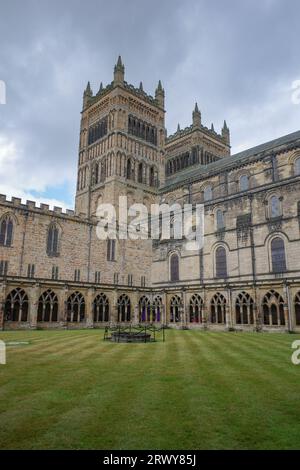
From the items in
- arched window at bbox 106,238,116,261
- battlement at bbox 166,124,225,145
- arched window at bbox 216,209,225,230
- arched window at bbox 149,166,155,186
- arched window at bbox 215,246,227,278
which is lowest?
arched window at bbox 215,246,227,278

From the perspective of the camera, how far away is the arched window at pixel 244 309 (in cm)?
3313

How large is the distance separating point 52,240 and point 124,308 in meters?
11.8

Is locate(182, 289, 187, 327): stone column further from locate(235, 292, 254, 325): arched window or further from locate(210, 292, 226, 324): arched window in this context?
locate(235, 292, 254, 325): arched window

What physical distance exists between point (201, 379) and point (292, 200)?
30.9m

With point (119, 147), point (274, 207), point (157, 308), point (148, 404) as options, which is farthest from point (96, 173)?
point (148, 404)

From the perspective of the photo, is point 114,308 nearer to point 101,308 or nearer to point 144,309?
point 101,308

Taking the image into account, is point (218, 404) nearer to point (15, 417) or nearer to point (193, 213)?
point (15, 417)

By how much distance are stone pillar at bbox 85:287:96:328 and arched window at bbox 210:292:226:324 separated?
1289cm

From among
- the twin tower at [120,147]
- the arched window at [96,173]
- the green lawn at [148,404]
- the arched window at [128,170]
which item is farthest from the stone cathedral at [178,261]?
the green lawn at [148,404]

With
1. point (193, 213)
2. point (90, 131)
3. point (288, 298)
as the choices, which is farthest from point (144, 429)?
point (90, 131)

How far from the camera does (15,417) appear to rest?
6227mm

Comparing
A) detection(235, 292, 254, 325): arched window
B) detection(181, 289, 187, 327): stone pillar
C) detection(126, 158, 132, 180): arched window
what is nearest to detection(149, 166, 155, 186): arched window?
detection(126, 158, 132, 180): arched window

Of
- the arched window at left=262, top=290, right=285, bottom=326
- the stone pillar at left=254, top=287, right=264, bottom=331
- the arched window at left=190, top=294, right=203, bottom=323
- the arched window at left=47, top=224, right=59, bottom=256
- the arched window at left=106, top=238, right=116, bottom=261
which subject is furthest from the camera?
the arched window at left=106, top=238, right=116, bottom=261

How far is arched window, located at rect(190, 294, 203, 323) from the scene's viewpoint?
37.5 meters
